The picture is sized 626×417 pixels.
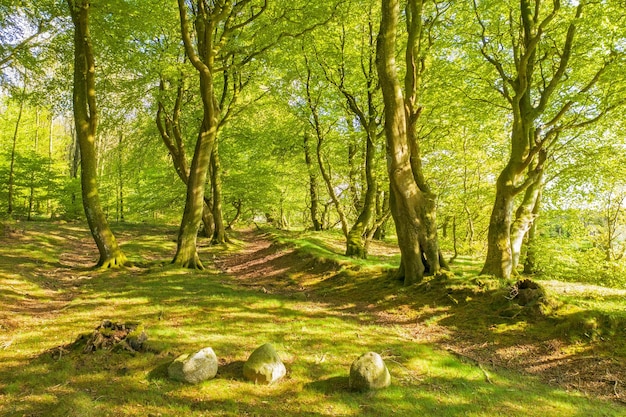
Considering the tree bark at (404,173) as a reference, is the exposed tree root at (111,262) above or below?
below

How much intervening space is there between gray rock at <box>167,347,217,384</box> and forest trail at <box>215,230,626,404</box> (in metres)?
4.05

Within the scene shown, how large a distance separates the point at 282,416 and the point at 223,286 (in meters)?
7.36

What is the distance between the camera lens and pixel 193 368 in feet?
15.9

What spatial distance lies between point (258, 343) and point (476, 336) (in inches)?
165

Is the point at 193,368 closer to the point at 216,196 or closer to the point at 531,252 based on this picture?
the point at 531,252

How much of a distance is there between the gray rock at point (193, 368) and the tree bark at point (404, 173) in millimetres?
6374

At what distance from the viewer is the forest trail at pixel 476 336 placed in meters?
5.74

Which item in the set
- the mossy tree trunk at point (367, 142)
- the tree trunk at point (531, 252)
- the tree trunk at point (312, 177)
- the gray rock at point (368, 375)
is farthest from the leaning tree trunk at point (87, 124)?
the tree trunk at point (531, 252)

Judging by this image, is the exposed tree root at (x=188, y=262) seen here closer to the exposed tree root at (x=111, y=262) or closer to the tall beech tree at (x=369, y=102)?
the exposed tree root at (x=111, y=262)

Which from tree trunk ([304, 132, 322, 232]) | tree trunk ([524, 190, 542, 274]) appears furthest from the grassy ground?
tree trunk ([304, 132, 322, 232])

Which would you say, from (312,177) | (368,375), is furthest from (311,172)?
(368,375)

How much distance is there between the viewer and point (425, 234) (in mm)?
10102

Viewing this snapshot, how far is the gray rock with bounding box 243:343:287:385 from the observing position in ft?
16.2

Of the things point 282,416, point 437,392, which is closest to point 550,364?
point 437,392
